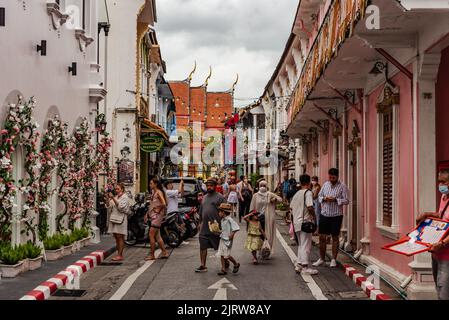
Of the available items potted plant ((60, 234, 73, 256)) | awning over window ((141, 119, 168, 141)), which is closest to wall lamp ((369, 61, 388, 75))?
potted plant ((60, 234, 73, 256))

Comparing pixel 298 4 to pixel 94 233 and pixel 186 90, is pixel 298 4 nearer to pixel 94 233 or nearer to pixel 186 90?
pixel 94 233

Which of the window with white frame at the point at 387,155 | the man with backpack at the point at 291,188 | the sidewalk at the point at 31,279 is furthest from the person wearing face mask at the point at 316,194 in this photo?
the man with backpack at the point at 291,188

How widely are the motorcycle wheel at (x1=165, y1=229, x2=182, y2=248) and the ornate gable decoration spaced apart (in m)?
6.76

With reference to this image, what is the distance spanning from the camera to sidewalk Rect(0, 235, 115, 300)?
9.60 meters

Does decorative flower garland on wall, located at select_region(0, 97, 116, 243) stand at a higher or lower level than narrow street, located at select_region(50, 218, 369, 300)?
higher

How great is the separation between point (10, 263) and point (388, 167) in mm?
6804

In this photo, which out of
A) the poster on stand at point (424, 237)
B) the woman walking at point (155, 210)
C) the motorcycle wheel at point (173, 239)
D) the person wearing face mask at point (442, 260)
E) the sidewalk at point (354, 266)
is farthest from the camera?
the motorcycle wheel at point (173, 239)

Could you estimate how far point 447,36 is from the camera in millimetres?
8844

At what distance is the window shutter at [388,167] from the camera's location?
12.1m

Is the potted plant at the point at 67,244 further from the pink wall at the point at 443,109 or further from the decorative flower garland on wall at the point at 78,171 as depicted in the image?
the pink wall at the point at 443,109

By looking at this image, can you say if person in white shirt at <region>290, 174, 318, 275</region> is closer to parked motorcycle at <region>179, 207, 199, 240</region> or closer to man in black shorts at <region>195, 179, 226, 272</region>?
man in black shorts at <region>195, 179, 226, 272</region>

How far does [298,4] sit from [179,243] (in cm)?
1432

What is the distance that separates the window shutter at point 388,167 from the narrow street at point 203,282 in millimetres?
1407
